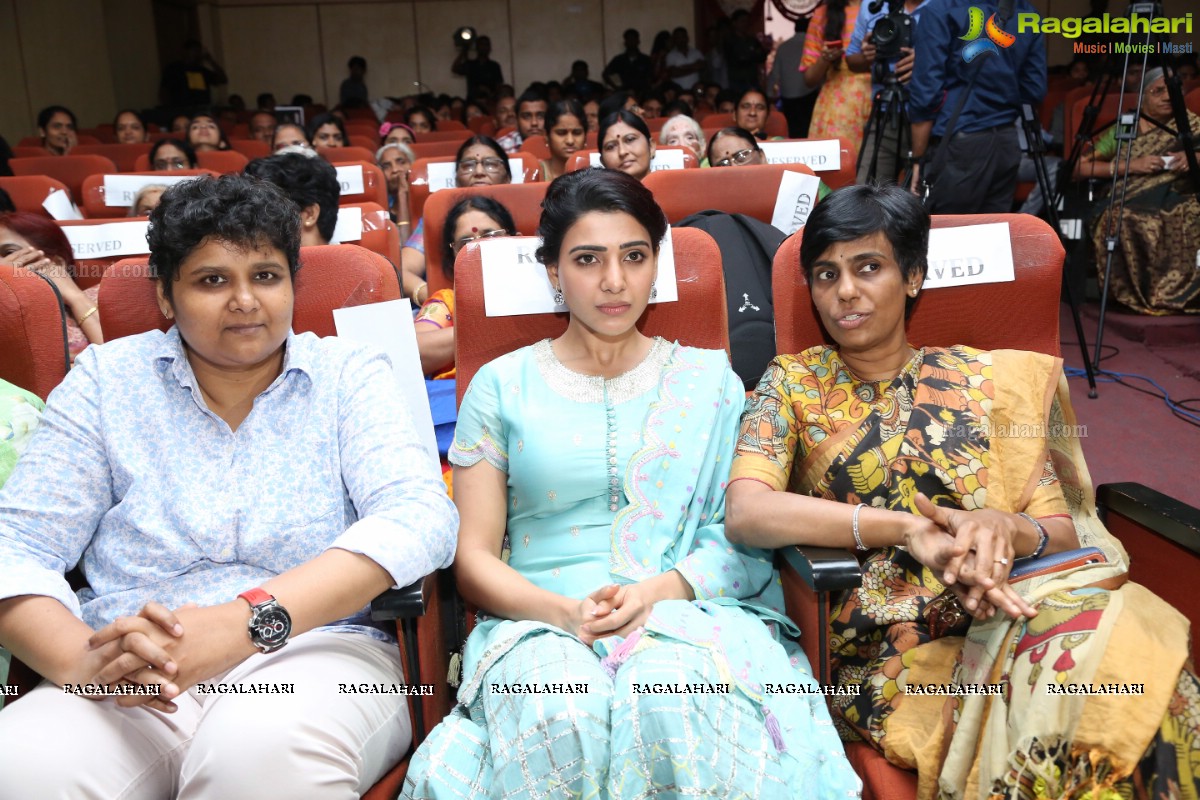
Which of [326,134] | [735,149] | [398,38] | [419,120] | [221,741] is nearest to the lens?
[221,741]

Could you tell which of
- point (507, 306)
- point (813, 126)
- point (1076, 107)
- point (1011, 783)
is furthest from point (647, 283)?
point (1076, 107)

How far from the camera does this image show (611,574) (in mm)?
1475

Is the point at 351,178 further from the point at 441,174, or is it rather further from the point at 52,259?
the point at 52,259

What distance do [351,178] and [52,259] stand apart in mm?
1576

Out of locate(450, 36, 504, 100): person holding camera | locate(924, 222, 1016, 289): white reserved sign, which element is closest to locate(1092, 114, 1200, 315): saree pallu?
locate(924, 222, 1016, 289): white reserved sign

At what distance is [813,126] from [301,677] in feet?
13.9

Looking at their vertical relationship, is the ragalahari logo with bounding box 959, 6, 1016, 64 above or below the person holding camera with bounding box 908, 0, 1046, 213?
above

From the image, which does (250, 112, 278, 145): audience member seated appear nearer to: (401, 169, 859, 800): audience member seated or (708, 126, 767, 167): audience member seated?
(708, 126, 767, 167): audience member seated

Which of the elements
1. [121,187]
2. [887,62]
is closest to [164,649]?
[121,187]

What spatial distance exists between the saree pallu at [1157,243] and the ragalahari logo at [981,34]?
1.36 m

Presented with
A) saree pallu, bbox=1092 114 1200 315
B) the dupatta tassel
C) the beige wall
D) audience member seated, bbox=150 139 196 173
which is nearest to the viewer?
the dupatta tassel

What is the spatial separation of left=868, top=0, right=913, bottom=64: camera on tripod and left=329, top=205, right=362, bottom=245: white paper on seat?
6.96 feet

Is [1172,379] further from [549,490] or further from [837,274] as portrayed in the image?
[549,490]

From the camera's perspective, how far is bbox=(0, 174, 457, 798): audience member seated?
1.12m
